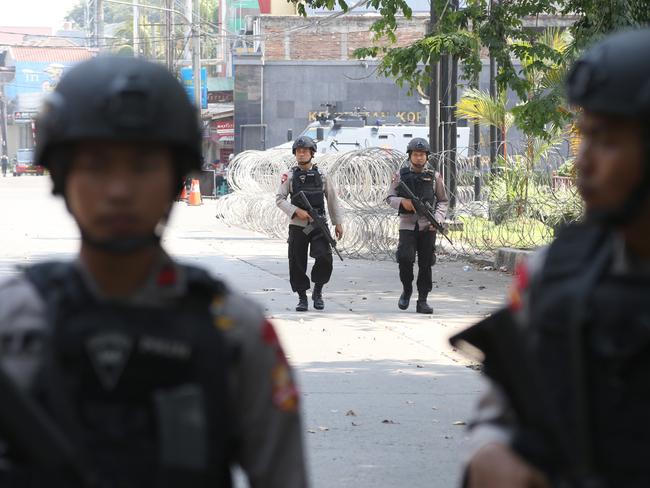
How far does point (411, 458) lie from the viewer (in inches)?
275

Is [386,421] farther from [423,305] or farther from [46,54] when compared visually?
[46,54]

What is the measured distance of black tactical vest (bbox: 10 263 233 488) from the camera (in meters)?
2.18

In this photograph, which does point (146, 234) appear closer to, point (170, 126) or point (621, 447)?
point (170, 126)

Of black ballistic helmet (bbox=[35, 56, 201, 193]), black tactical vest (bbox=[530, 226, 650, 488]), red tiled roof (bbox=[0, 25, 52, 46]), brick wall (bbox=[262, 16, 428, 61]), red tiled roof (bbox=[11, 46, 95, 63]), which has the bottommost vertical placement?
black tactical vest (bbox=[530, 226, 650, 488])

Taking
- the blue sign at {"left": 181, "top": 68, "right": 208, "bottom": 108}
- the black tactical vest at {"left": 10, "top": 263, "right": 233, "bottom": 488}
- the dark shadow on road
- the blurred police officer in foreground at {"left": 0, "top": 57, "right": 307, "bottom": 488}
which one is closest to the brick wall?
the blue sign at {"left": 181, "top": 68, "right": 208, "bottom": 108}

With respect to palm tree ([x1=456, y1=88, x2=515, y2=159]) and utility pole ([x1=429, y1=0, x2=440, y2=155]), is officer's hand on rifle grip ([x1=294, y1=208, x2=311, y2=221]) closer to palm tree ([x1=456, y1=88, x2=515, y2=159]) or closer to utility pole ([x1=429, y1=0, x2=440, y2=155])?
utility pole ([x1=429, y1=0, x2=440, y2=155])

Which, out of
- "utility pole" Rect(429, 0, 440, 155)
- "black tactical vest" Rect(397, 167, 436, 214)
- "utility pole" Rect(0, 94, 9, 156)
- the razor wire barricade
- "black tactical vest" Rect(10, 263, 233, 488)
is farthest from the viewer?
"utility pole" Rect(0, 94, 9, 156)

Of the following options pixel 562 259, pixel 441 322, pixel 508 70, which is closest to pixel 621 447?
pixel 562 259

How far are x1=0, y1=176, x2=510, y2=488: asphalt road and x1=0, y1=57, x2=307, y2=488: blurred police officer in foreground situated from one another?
1.43 ft

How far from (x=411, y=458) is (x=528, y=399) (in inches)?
189

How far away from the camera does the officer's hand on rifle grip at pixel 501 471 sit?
7.40 ft

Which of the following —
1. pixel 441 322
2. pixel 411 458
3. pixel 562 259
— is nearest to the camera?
pixel 562 259

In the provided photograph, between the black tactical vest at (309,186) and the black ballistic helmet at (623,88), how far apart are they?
11.4 m

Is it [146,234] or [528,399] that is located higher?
[146,234]
